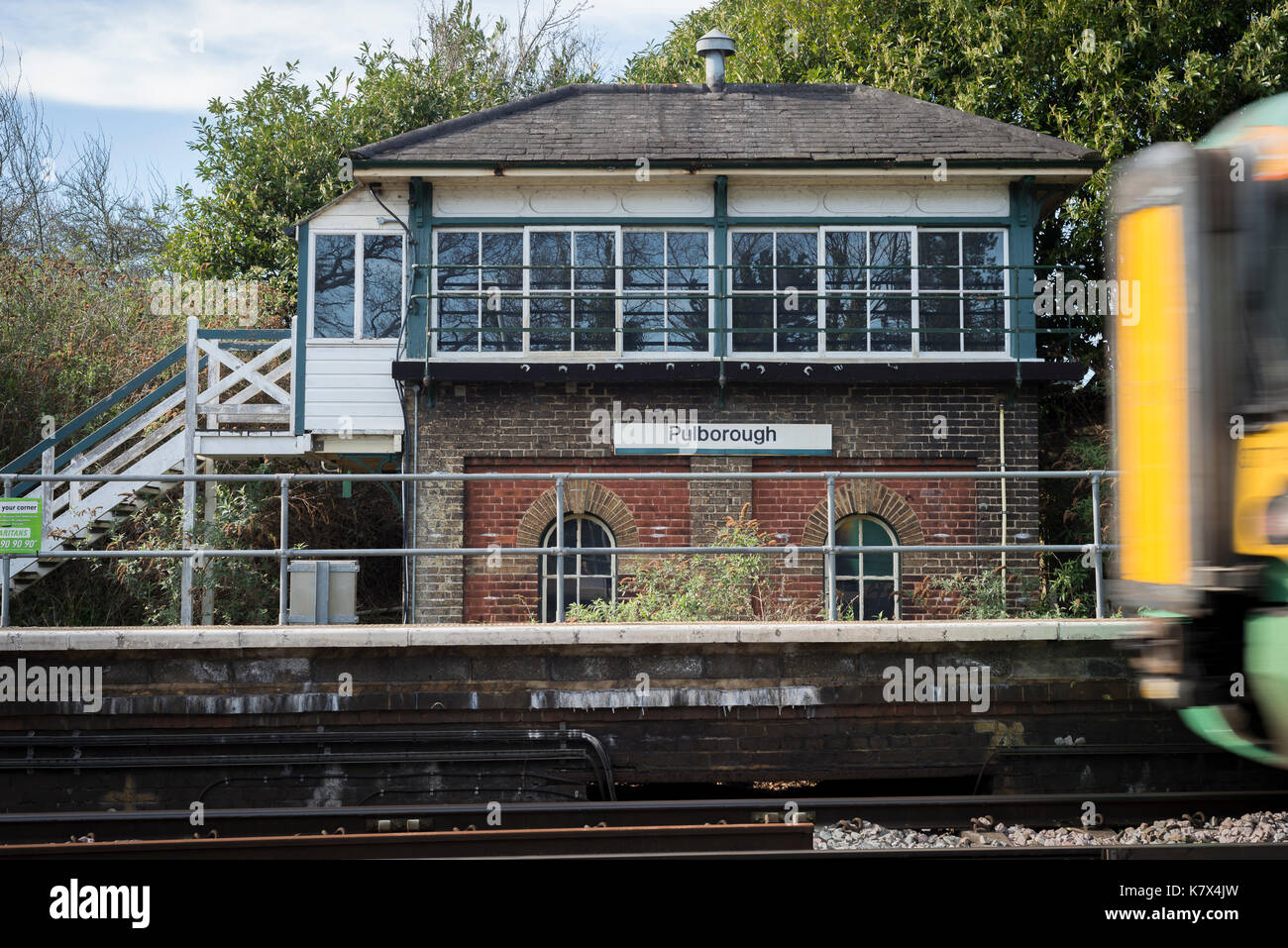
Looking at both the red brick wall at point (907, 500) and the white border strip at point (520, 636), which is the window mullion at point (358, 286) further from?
the white border strip at point (520, 636)

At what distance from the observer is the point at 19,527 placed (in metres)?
9.10

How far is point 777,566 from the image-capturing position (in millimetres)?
13297

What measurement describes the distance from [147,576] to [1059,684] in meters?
12.3

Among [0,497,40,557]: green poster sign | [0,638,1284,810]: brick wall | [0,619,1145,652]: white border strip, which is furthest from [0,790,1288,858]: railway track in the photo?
[0,497,40,557]: green poster sign

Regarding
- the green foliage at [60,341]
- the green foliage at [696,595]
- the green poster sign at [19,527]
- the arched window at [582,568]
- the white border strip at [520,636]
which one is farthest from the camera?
the green foliage at [60,341]

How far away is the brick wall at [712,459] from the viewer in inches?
541

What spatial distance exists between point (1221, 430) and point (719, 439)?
32.0 feet

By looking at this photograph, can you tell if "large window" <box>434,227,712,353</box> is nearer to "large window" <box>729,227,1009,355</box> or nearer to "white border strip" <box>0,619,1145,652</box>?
"large window" <box>729,227,1009,355</box>

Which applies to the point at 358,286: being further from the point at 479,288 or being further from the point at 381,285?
the point at 479,288

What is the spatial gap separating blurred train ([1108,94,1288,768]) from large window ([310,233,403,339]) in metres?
11.5

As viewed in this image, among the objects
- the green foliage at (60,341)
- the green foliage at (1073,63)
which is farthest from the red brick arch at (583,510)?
the green foliage at (60,341)

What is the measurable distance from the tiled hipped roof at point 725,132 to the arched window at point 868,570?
16.2 feet

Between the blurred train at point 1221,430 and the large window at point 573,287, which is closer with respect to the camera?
the blurred train at point 1221,430

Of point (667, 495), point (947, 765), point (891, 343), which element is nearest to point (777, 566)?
point (667, 495)
